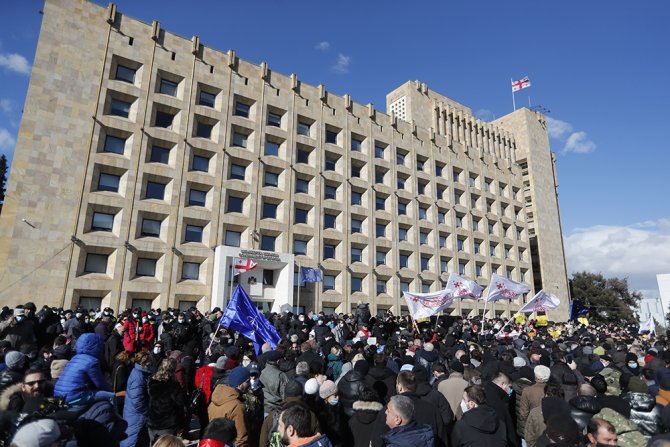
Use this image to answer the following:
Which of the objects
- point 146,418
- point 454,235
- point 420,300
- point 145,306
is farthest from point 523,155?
point 146,418

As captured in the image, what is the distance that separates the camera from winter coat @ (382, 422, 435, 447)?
4.06 m

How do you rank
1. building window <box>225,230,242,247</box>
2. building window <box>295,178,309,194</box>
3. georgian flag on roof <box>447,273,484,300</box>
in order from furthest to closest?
building window <box>295,178,309,194</box>, building window <box>225,230,242,247</box>, georgian flag on roof <box>447,273,484,300</box>

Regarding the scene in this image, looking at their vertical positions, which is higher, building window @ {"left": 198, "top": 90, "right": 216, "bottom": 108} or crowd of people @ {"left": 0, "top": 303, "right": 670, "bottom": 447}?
building window @ {"left": 198, "top": 90, "right": 216, "bottom": 108}

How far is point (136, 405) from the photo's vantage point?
19.5 feet

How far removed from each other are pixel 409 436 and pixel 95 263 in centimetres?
2470

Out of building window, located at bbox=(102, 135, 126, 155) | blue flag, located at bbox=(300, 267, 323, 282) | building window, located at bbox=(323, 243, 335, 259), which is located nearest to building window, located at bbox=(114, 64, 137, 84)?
building window, located at bbox=(102, 135, 126, 155)

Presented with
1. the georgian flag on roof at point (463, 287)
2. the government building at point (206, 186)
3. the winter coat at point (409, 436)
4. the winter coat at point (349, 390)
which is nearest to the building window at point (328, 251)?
the government building at point (206, 186)

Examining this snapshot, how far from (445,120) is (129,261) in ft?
119

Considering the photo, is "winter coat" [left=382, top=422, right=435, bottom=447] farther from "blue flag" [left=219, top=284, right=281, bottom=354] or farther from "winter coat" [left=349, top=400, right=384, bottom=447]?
"blue flag" [left=219, top=284, right=281, bottom=354]

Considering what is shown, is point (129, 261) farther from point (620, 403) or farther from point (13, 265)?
point (620, 403)

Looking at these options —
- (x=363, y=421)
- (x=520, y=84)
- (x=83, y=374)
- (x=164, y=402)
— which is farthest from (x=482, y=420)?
(x=520, y=84)

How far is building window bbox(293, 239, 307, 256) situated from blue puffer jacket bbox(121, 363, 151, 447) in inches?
998

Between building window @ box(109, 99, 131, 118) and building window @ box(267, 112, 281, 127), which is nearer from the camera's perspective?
building window @ box(109, 99, 131, 118)

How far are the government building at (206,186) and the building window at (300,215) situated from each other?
0.35ft
